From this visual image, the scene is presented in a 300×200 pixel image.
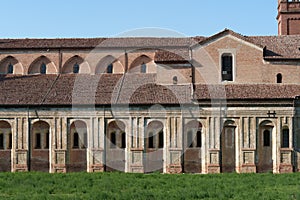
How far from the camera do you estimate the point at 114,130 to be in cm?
3153

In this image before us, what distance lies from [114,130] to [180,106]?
164 inches

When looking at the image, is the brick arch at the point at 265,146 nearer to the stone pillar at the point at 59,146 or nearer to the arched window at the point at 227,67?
the arched window at the point at 227,67

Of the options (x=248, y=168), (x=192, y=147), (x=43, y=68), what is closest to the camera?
(x=248, y=168)

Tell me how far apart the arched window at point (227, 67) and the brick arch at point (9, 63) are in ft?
46.7

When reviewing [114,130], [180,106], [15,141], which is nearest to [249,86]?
[180,106]

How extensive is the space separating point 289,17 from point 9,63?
22289 millimetres

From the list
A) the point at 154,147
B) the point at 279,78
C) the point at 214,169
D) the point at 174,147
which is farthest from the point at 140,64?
the point at 214,169

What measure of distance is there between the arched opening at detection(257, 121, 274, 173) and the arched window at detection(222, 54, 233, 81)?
3.72m

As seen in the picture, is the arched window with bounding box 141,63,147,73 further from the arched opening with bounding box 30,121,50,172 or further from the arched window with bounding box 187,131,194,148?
the arched opening with bounding box 30,121,50,172

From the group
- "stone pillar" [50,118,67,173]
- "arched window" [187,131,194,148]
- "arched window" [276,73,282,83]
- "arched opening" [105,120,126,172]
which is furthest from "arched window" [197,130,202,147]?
"stone pillar" [50,118,67,173]

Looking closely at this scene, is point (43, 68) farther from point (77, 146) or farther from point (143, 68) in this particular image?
point (77, 146)

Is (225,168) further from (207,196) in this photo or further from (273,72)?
(207,196)

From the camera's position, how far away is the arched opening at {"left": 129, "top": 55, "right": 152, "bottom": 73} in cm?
3769

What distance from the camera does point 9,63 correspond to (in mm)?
38062
